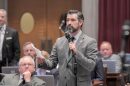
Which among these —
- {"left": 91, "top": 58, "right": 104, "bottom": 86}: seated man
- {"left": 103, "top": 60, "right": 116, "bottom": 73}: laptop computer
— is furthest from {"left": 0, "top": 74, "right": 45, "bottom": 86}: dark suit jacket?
{"left": 103, "top": 60, "right": 116, "bottom": 73}: laptop computer

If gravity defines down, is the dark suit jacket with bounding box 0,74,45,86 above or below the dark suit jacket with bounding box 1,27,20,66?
below

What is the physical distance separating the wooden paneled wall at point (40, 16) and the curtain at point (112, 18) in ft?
3.36

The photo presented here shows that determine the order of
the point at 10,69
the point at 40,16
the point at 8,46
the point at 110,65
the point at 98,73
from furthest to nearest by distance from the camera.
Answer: the point at 40,16
the point at 110,65
the point at 98,73
the point at 8,46
the point at 10,69

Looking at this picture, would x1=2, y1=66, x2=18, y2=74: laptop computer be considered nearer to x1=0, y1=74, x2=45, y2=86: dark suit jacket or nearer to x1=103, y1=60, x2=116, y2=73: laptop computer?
x1=0, y1=74, x2=45, y2=86: dark suit jacket

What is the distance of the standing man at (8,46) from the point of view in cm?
636

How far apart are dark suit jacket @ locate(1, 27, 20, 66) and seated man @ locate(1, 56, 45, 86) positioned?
1.11 m

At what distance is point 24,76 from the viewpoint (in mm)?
4926

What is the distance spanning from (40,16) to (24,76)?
513cm

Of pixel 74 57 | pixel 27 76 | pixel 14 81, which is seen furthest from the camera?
pixel 14 81

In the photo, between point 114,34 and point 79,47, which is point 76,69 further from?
point 114,34

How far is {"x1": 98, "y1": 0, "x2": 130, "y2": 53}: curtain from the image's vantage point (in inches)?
361

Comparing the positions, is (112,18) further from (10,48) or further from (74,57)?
(74,57)

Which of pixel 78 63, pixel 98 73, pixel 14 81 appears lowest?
pixel 98 73

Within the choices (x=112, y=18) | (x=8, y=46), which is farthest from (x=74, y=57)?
(x=112, y=18)
